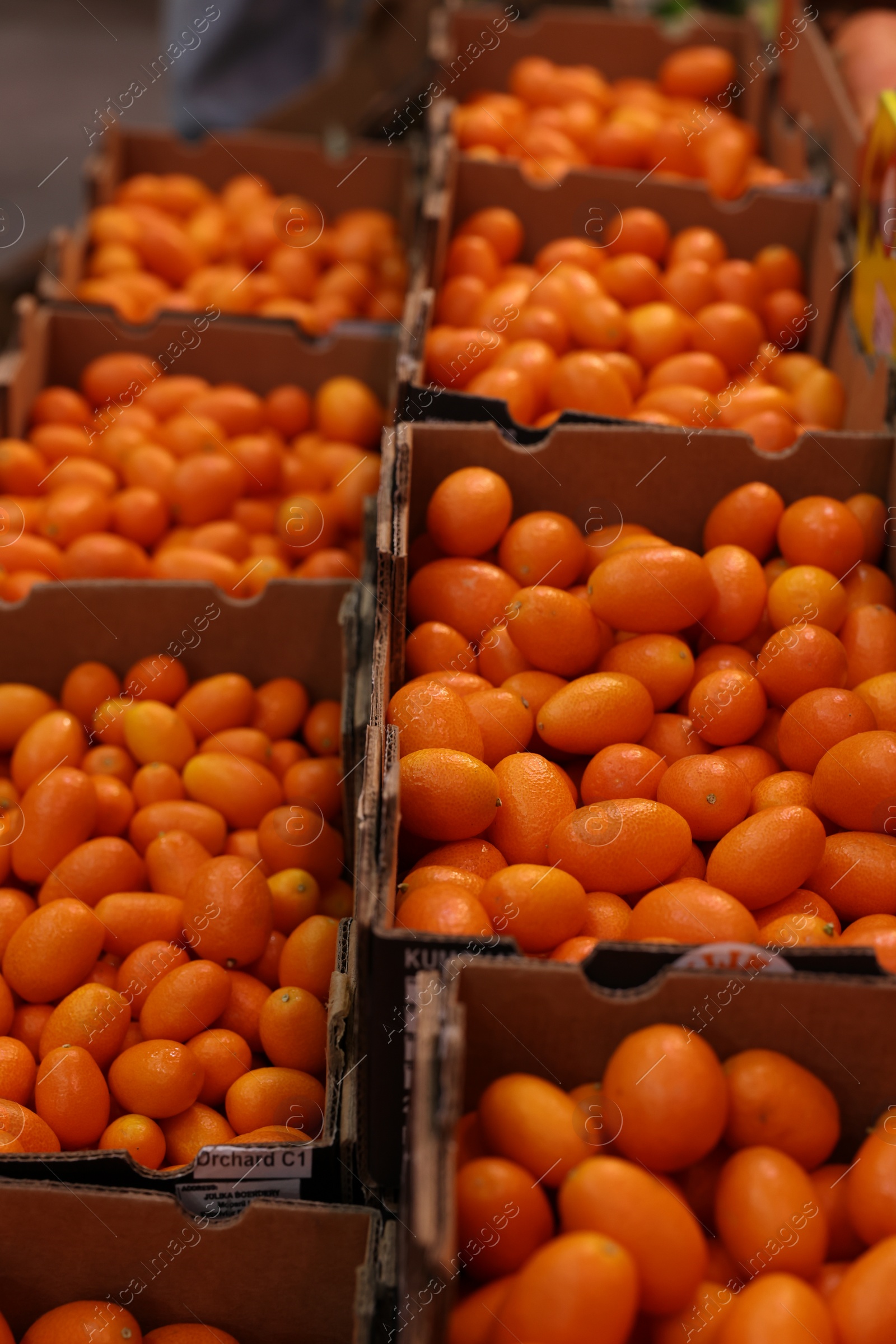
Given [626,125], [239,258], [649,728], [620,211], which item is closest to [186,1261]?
[649,728]

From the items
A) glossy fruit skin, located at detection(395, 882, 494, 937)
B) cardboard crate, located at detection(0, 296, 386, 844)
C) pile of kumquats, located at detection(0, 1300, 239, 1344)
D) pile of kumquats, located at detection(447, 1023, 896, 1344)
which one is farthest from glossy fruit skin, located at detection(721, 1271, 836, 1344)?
cardboard crate, located at detection(0, 296, 386, 844)

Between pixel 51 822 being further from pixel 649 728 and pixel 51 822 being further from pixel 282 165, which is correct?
pixel 282 165

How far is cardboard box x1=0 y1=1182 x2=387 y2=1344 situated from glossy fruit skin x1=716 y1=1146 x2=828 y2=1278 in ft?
1.21

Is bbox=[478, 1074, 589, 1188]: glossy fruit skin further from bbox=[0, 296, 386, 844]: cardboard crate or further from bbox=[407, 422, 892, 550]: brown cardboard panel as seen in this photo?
bbox=[407, 422, 892, 550]: brown cardboard panel

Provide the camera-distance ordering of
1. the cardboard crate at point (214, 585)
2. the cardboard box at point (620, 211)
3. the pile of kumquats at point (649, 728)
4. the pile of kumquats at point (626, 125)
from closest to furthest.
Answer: the pile of kumquats at point (649, 728)
the cardboard crate at point (214, 585)
the cardboard box at point (620, 211)
the pile of kumquats at point (626, 125)

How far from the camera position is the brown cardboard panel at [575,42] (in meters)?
3.05

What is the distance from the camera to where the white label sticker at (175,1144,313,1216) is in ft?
3.81

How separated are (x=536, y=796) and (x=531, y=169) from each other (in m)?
1.84

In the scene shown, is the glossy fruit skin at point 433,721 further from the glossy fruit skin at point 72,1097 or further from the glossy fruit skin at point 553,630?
the glossy fruit skin at point 72,1097

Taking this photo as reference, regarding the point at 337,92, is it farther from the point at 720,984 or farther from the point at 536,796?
the point at 720,984

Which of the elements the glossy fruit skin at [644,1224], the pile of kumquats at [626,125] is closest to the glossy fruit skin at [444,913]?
the glossy fruit skin at [644,1224]

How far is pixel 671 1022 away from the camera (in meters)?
1.01

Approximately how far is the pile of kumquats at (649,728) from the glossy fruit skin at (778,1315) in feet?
1.02

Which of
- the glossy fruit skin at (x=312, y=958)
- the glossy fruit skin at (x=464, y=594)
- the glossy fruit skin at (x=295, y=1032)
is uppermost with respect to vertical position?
the glossy fruit skin at (x=464, y=594)
